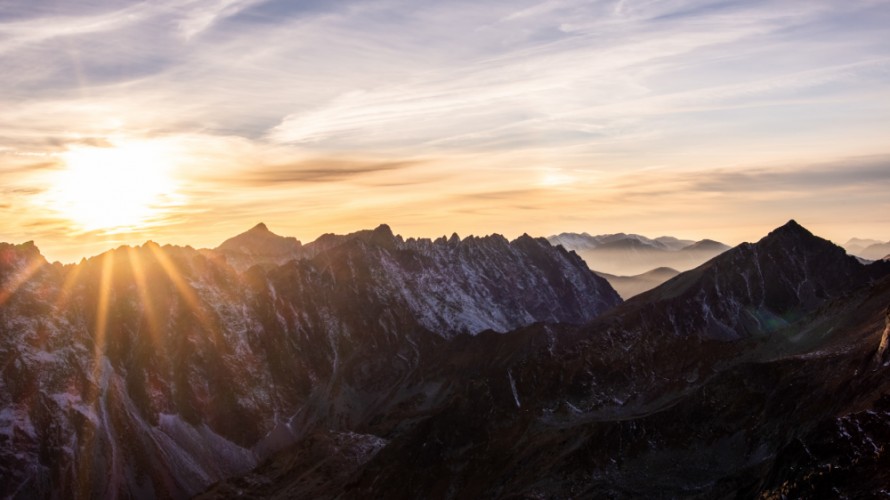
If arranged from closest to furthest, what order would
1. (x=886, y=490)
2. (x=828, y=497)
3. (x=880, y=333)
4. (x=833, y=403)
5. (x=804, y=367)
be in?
(x=886, y=490), (x=828, y=497), (x=833, y=403), (x=880, y=333), (x=804, y=367)

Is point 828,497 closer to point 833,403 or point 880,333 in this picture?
point 833,403

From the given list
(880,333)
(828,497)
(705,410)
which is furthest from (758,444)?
(828,497)

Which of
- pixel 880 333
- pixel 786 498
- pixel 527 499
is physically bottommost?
pixel 527 499

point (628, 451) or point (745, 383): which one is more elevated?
point (745, 383)

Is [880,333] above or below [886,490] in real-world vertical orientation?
above

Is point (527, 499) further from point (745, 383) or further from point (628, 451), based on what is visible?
point (745, 383)

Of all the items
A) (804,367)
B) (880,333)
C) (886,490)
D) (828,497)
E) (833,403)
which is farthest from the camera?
(804,367)

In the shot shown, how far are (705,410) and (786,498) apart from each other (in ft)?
186

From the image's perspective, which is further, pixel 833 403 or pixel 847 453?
pixel 833 403

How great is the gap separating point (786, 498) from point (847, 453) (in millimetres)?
11749

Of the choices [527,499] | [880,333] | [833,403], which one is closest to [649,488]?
[527,499]

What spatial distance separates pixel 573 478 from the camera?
195375 mm

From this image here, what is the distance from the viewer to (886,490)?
12769cm

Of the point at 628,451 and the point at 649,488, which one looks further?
the point at 628,451
